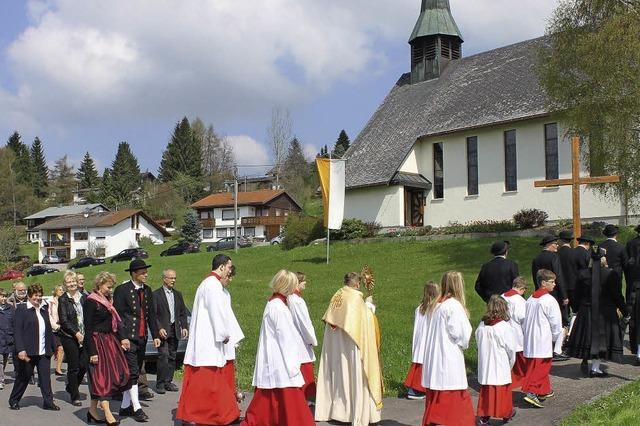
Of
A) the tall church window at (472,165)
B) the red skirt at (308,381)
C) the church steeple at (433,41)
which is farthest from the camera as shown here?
the church steeple at (433,41)

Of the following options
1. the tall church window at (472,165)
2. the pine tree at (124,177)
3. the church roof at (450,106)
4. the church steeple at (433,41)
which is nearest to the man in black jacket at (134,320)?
the church roof at (450,106)

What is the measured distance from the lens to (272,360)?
7.53 m

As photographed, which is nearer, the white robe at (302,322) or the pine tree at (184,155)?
the white robe at (302,322)

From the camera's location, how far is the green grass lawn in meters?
A: 13.2

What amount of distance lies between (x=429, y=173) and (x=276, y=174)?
58149mm

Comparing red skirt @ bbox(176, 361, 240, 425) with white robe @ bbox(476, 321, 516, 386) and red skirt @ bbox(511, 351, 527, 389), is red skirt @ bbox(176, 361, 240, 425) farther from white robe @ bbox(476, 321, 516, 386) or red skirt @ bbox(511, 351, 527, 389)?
red skirt @ bbox(511, 351, 527, 389)

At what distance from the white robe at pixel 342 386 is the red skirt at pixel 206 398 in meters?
1.15

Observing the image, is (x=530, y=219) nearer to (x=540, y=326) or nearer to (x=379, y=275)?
(x=379, y=275)

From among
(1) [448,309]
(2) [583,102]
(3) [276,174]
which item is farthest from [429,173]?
(3) [276,174]

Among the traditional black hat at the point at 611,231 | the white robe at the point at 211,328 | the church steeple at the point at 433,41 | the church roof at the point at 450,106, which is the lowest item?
the white robe at the point at 211,328

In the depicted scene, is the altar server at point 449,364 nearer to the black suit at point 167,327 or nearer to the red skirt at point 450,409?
the red skirt at point 450,409

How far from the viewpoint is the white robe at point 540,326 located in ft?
29.4

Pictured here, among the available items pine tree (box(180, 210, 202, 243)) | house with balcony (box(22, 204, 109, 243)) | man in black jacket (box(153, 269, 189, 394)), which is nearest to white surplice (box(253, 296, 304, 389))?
man in black jacket (box(153, 269, 189, 394))

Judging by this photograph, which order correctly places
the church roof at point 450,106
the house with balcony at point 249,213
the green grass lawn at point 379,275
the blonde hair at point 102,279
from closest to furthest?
the blonde hair at point 102,279
the green grass lawn at point 379,275
the church roof at point 450,106
the house with balcony at point 249,213
